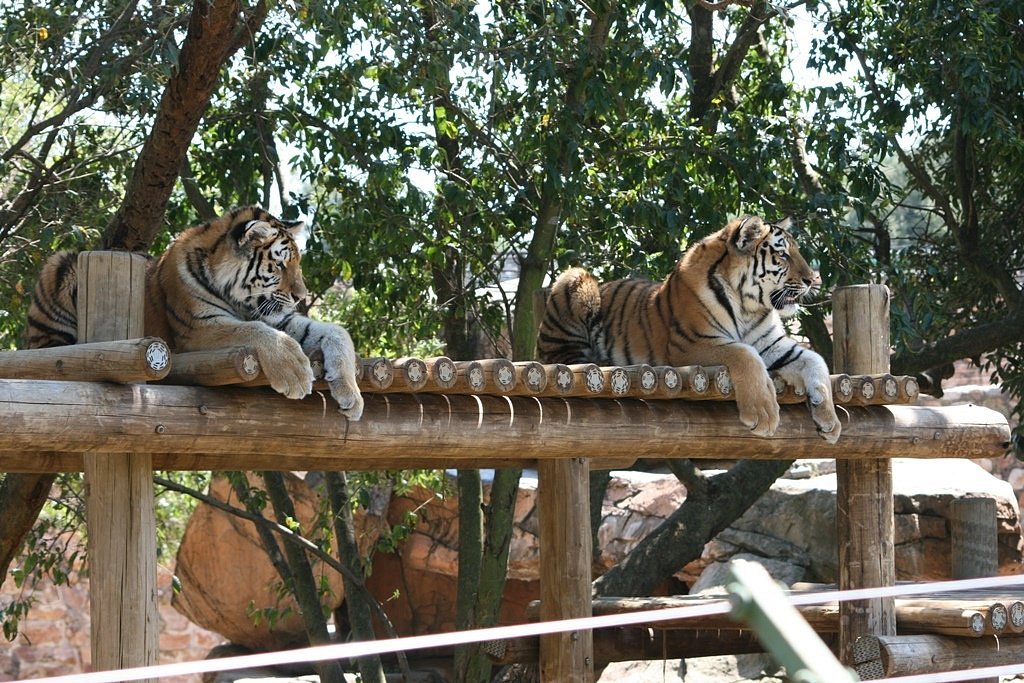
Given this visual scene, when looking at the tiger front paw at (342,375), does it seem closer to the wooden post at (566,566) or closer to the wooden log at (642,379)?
the wooden log at (642,379)

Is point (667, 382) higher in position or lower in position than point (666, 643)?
higher

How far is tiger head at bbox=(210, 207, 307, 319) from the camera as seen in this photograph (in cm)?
476

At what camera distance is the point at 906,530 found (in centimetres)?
974

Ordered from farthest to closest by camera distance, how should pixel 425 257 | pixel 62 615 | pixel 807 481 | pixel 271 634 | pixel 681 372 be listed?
pixel 62 615 → pixel 271 634 → pixel 807 481 → pixel 425 257 → pixel 681 372

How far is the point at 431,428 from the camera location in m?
4.51

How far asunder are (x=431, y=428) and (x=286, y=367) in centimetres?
77

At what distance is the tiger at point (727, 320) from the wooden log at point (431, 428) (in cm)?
23

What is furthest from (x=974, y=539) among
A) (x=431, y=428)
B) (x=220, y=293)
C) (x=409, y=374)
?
(x=220, y=293)

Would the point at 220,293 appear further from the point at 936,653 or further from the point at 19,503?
the point at 936,653

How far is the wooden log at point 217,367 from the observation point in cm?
385

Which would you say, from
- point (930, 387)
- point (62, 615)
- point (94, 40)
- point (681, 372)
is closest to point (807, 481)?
point (930, 387)

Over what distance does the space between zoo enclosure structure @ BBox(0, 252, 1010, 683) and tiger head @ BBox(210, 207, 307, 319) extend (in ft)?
1.81

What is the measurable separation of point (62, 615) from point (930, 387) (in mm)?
12040

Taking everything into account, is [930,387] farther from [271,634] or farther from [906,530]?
[271,634]
